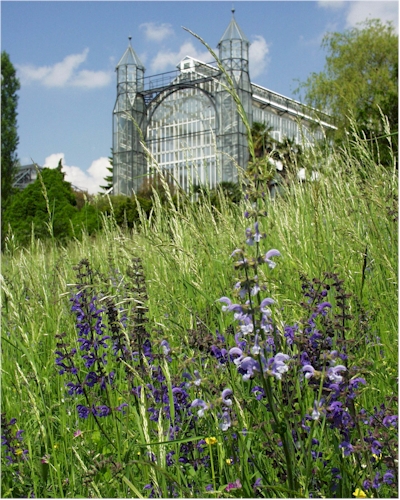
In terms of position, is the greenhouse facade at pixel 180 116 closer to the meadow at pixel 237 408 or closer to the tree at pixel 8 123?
the tree at pixel 8 123

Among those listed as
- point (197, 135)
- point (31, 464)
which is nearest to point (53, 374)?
point (31, 464)

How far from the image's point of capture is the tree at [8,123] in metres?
26.0

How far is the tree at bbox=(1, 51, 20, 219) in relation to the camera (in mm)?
25984

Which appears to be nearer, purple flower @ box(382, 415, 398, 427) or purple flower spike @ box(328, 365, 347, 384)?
purple flower spike @ box(328, 365, 347, 384)

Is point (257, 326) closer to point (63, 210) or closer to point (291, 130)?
point (63, 210)

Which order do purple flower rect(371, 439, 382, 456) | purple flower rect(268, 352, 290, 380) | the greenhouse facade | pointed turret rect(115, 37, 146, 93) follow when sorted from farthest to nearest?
pointed turret rect(115, 37, 146, 93) → the greenhouse facade → purple flower rect(371, 439, 382, 456) → purple flower rect(268, 352, 290, 380)

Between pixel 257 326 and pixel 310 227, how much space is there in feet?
7.42

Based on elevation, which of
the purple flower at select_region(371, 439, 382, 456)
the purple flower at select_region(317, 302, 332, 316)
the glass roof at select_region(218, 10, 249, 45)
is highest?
the glass roof at select_region(218, 10, 249, 45)

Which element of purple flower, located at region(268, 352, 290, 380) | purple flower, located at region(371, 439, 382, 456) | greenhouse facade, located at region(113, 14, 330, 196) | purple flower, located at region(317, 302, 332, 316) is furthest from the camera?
greenhouse facade, located at region(113, 14, 330, 196)

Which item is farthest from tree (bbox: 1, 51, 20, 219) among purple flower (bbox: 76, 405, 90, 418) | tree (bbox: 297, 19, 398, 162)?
purple flower (bbox: 76, 405, 90, 418)

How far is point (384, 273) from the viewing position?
255 cm

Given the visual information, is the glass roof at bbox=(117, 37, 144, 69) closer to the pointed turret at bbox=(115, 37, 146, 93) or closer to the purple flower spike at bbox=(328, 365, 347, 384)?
the pointed turret at bbox=(115, 37, 146, 93)

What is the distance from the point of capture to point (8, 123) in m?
28.0

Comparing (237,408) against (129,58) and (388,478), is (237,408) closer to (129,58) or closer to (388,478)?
(388,478)
